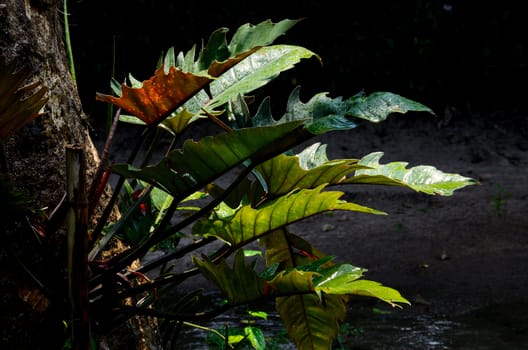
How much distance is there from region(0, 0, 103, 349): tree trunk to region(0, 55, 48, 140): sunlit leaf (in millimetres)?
47

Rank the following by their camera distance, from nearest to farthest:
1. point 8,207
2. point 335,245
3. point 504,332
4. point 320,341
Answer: point 8,207
point 320,341
point 504,332
point 335,245

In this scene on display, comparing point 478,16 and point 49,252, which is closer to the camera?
point 49,252

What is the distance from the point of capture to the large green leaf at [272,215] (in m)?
1.42

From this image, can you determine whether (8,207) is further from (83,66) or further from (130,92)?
(83,66)

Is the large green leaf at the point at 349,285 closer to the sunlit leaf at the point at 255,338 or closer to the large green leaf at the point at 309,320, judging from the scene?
the large green leaf at the point at 309,320

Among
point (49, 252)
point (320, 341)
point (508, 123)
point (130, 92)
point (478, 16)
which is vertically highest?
point (130, 92)

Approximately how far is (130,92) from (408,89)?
237 inches

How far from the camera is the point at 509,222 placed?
4.57 m

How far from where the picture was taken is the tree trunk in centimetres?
148

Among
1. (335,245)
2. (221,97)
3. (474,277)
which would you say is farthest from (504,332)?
(221,97)

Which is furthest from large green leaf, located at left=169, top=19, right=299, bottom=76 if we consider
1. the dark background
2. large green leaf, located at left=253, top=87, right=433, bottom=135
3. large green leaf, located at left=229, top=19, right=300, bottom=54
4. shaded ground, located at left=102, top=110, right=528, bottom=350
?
the dark background

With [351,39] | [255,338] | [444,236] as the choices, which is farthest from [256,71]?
[351,39]

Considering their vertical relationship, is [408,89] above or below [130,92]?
below

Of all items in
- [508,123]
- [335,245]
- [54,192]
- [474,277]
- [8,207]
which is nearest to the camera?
[8,207]
